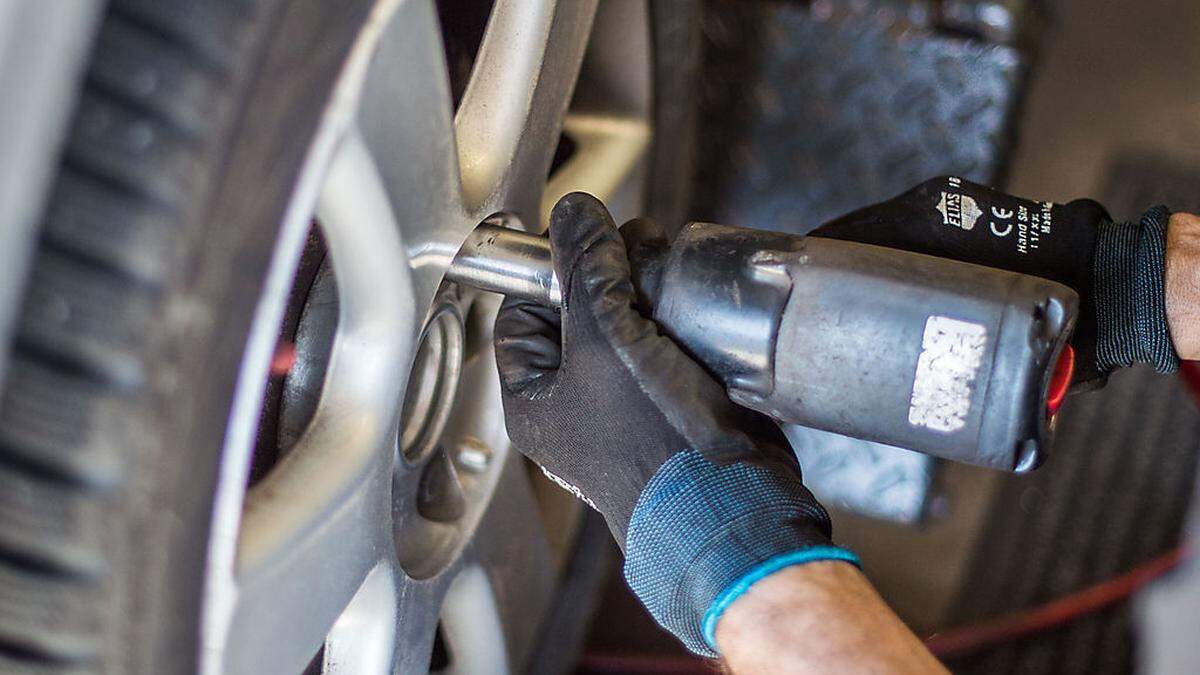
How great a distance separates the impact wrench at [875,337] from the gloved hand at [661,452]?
26mm

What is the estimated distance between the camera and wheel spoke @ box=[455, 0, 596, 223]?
0.78 metres

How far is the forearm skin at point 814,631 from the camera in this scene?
24.9 inches

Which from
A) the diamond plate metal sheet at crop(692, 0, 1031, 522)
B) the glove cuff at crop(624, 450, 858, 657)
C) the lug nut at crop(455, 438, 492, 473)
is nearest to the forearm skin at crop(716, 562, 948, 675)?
the glove cuff at crop(624, 450, 858, 657)

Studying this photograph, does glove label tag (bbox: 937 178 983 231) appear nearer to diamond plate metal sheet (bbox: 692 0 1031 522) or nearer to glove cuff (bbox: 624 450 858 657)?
glove cuff (bbox: 624 450 858 657)

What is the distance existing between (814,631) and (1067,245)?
40 centimetres

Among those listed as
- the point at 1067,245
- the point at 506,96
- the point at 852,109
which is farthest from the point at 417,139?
the point at 852,109

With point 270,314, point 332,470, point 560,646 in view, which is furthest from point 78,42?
point 560,646

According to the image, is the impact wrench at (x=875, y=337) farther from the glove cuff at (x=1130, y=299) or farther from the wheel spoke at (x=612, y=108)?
the wheel spoke at (x=612, y=108)

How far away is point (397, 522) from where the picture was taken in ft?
2.65

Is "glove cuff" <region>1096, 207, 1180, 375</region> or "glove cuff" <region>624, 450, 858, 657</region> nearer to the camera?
"glove cuff" <region>624, 450, 858, 657</region>

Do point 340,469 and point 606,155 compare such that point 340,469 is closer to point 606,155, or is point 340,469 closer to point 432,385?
point 432,385

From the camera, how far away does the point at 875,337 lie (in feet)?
2.08

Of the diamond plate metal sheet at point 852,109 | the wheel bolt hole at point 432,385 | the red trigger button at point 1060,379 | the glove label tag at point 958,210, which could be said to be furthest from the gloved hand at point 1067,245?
the diamond plate metal sheet at point 852,109

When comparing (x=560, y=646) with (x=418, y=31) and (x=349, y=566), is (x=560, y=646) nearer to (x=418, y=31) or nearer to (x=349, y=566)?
(x=349, y=566)
